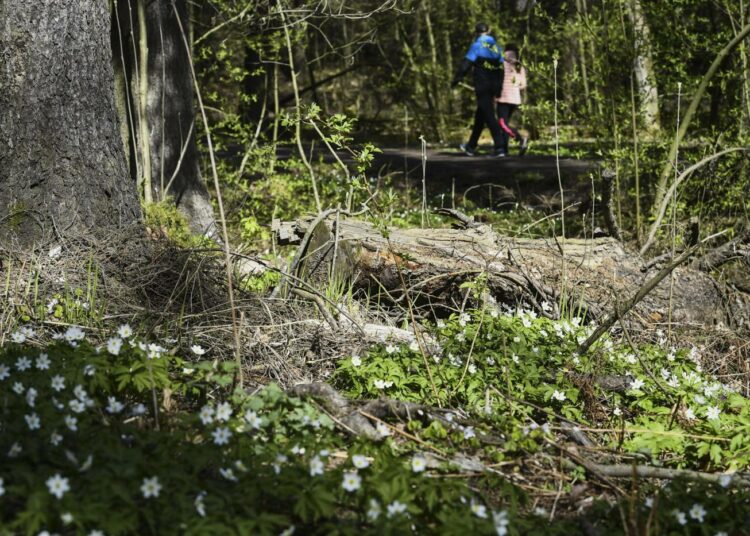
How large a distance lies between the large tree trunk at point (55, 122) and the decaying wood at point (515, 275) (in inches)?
52.9

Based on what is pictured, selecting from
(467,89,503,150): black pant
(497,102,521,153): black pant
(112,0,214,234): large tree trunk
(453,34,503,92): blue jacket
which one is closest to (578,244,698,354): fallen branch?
(112,0,214,234): large tree trunk

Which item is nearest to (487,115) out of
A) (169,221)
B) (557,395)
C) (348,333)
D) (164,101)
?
(164,101)

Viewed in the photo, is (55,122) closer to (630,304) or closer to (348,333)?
(348,333)

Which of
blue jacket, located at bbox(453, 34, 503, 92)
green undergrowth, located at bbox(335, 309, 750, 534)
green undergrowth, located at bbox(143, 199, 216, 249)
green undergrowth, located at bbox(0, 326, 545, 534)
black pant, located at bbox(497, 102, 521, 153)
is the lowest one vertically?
green undergrowth, located at bbox(335, 309, 750, 534)

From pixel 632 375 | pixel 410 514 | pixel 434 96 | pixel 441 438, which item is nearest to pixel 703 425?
pixel 632 375

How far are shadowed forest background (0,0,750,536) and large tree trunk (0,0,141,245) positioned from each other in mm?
12

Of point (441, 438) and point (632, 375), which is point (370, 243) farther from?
point (441, 438)

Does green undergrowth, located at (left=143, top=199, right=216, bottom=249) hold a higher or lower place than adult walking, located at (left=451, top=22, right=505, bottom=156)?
lower

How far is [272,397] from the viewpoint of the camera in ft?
9.99

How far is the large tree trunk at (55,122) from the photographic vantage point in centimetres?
454

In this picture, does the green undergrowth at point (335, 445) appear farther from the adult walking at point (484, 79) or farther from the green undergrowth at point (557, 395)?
the adult walking at point (484, 79)

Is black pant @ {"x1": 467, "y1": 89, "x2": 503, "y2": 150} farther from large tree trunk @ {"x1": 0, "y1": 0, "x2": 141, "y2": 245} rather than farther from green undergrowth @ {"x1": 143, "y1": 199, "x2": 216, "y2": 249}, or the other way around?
large tree trunk @ {"x1": 0, "y1": 0, "x2": 141, "y2": 245}

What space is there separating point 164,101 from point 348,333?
3.94m

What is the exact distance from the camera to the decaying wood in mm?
5289
